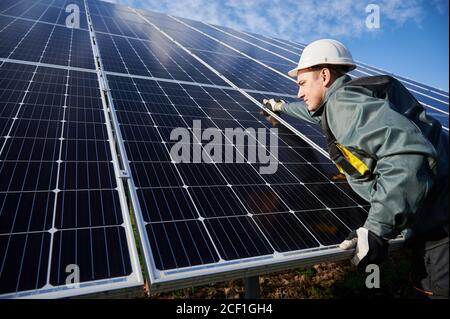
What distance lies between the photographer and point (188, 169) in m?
3.99

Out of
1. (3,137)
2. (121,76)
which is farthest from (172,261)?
(121,76)

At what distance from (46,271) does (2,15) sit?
11070 millimetres

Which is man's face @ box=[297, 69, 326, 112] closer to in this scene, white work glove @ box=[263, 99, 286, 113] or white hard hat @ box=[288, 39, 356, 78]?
white hard hat @ box=[288, 39, 356, 78]

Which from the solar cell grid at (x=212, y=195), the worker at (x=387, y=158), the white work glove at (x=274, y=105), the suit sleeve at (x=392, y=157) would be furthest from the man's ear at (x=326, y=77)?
the white work glove at (x=274, y=105)

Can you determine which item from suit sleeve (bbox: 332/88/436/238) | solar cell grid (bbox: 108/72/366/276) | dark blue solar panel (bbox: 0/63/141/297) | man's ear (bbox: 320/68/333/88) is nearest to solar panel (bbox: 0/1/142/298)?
dark blue solar panel (bbox: 0/63/141/297)

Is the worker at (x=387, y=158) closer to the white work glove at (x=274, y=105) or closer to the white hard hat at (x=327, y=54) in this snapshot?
the white hard hat at (x=327, y=54)

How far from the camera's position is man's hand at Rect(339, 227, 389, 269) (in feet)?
9.55

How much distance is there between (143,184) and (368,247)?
2.63 m

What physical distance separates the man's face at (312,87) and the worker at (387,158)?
0.04 feet

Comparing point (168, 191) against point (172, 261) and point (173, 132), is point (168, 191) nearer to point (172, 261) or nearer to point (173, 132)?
point (172, 261)

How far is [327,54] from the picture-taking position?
3.72 m

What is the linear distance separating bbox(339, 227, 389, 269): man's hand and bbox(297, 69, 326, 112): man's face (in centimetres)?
177

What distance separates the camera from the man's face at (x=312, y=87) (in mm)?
3781
